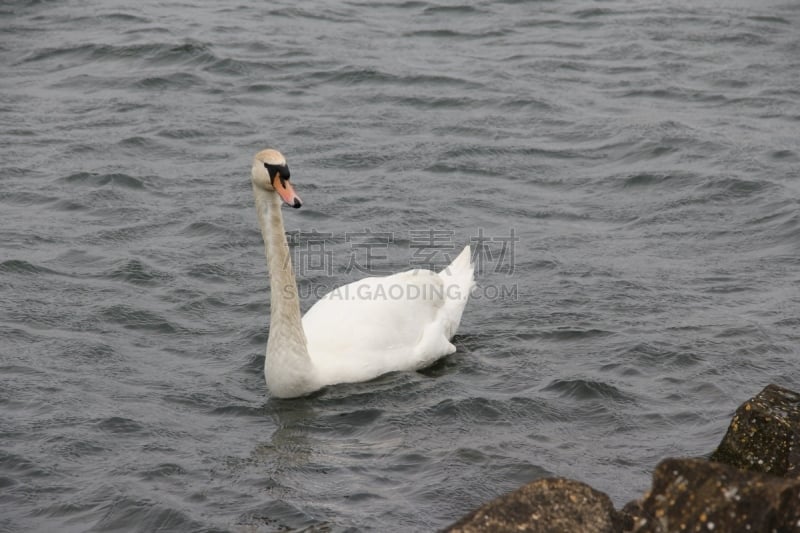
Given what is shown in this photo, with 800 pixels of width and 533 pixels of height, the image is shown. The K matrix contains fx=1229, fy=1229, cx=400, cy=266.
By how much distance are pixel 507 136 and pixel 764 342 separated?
6308 millimetres

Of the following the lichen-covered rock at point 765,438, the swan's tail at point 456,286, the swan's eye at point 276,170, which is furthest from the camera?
the swan's tail at point 456,286

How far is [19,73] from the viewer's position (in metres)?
17.8

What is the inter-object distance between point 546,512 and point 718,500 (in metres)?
0.81

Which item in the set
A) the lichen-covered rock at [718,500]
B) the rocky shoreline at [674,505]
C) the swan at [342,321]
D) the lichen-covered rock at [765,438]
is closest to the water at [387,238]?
the swan at [342,321]

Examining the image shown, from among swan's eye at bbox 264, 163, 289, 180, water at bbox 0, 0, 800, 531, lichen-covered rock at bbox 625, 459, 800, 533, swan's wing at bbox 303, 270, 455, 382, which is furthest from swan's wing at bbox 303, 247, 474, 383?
lichen-covered rock at bbox 625, 459, 800, 533

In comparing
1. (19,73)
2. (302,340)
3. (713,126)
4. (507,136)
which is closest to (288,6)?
(19,73)

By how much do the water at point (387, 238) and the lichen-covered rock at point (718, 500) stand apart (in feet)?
7.71

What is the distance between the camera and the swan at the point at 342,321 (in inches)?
362

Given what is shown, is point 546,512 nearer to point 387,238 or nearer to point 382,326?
point 382,326

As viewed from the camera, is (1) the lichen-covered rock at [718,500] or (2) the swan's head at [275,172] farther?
(2) the swan's head at [275,172]

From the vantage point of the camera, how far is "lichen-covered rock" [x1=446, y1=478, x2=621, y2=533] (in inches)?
219

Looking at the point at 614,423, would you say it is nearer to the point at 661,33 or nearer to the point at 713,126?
the point at 713,126

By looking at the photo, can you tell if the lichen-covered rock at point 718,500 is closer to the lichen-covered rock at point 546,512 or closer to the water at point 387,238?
the lichen-covered rock at point 546,512

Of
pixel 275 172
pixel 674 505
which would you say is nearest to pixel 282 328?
pixel 275 172
